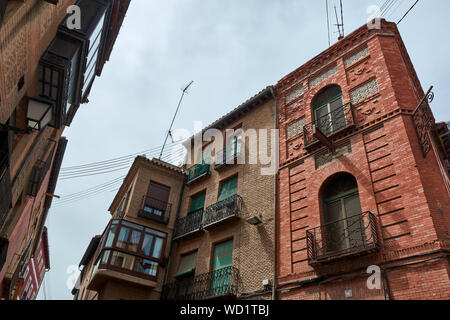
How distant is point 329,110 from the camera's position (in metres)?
11.7

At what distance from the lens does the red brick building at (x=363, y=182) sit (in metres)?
7.58

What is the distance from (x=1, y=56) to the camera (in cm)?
529

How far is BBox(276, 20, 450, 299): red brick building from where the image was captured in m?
7.58

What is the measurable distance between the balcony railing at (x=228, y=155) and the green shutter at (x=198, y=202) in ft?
5.26

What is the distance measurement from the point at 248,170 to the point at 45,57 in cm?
819

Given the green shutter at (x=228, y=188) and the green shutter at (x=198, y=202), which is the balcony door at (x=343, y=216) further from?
the green shutter at (x=198, y=202)

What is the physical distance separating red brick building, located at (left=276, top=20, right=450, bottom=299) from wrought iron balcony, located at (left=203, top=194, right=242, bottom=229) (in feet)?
6.67

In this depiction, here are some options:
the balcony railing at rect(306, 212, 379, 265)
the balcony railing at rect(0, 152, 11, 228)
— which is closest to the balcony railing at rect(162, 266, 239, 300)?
the balcony railing at rect(306, 212, 379, 265)

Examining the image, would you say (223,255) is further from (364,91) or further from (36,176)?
(364,91)

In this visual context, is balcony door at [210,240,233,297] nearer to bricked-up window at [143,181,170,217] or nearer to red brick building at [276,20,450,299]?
red brick building at [276,20,450,299]

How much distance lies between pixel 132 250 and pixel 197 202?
3.67m
